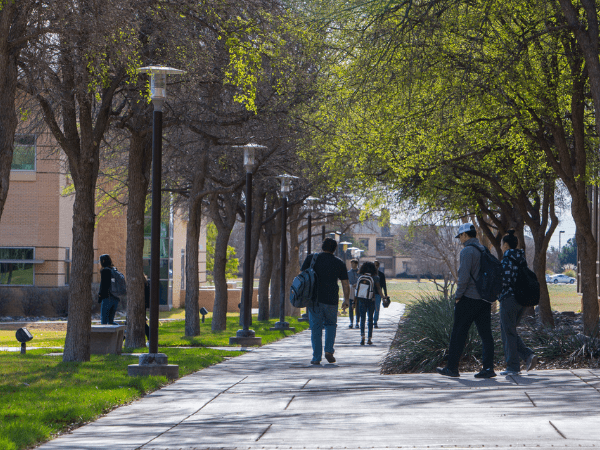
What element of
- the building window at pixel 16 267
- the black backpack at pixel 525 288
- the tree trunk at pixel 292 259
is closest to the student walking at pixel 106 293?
the black backpack at pixel 525 288

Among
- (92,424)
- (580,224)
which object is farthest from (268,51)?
(92,424)

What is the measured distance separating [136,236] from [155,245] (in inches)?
182

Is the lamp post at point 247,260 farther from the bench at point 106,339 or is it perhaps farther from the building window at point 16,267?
the building window at point 16,267

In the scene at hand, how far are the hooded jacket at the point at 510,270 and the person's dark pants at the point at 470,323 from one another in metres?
0.35

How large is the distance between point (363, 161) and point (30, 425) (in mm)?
11513

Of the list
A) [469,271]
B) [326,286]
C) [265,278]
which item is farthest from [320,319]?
[265,278]

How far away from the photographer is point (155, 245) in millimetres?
11125

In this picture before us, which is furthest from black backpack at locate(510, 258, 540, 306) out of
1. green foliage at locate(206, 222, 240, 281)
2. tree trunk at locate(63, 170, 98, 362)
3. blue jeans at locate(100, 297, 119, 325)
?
green foliage at locate(206, 222, 240, 281)

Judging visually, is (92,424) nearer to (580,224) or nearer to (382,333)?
(580,224)

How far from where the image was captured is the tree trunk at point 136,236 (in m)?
15.5

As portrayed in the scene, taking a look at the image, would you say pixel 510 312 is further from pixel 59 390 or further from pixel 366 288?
pixel 366 288

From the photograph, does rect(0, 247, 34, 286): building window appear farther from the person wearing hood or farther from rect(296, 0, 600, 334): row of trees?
the person wearing hood

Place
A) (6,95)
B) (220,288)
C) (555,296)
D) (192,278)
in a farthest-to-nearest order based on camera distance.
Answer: (555,296)
(220,288)
(192,278)
(6,95)

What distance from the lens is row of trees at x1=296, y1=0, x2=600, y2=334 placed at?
12.7m
